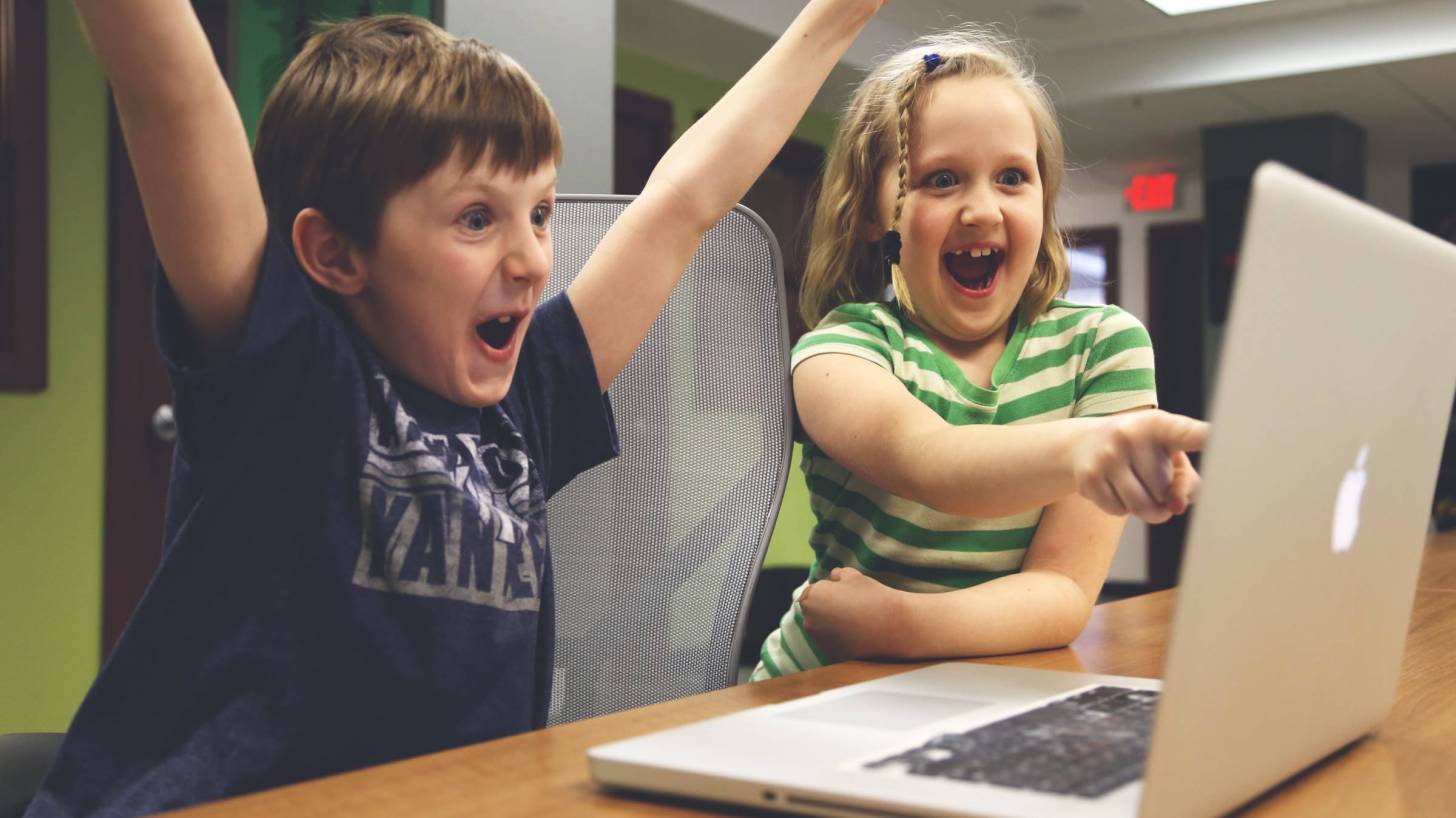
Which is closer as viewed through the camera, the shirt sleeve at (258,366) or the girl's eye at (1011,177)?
the shirt sleeve at (258,366)

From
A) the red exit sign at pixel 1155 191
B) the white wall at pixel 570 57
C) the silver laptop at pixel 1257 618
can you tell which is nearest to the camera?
the silver laptop at pixel 1257 618

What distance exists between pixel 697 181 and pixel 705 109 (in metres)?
4.95

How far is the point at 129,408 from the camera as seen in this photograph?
10.5 ft

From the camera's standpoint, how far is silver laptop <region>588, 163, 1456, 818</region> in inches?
17.3

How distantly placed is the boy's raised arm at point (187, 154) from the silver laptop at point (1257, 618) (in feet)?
1.16

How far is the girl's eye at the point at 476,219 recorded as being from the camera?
2.75 ft

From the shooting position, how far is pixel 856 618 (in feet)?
3.13

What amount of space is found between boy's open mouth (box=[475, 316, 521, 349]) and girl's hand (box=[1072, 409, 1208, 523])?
422mm

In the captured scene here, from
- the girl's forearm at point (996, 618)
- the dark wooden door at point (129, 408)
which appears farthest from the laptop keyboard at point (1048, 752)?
the dark wooden door at point (129, 408)

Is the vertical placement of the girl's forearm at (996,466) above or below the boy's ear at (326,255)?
below

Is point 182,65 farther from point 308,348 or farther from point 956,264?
point 956,264

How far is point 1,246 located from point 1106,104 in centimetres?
462

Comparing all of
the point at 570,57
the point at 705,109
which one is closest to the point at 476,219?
the point at 570,57

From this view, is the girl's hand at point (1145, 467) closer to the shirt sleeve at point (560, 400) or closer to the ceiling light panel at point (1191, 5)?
the shirt sleeve at point (560, 400)
